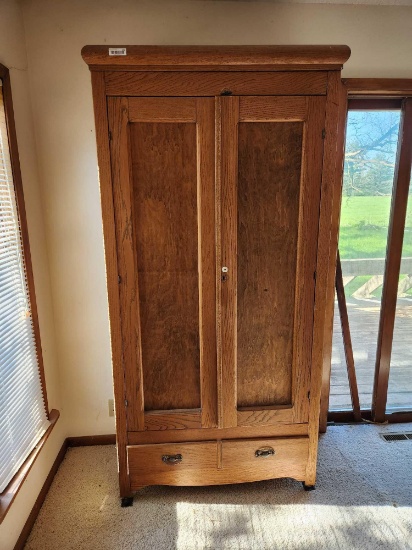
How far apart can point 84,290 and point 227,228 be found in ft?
3.16

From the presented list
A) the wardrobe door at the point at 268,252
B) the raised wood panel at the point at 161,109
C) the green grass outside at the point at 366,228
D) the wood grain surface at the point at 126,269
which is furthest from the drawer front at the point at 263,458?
the raised wood panel at the point at 161,109

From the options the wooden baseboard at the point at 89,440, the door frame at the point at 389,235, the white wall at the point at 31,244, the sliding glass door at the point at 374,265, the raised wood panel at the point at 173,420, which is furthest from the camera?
the wooden baseboard at the point at 89,440

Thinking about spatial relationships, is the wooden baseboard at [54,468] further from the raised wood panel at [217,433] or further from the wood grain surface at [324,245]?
the wood grain surface at [324,245]

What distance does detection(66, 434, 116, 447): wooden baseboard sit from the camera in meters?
2.17

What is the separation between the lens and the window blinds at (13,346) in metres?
1.49

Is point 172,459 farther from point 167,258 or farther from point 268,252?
point 268,252

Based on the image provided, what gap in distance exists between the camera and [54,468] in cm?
195

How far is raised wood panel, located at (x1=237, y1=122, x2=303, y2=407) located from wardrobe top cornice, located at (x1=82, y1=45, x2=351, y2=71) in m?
0.22

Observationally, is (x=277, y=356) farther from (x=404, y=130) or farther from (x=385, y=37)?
(x=385, y=37)

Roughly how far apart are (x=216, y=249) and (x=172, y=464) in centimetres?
105

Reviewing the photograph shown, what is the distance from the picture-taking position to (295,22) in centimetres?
181

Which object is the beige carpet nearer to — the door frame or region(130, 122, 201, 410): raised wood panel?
the door frame

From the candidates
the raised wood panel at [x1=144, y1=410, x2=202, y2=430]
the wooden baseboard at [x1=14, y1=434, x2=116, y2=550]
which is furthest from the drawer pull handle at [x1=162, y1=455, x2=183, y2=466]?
the wooden baseboard at [x1=14, y1=434, x2=116, y2=550]

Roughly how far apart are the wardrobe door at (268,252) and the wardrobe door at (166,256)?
8cm
